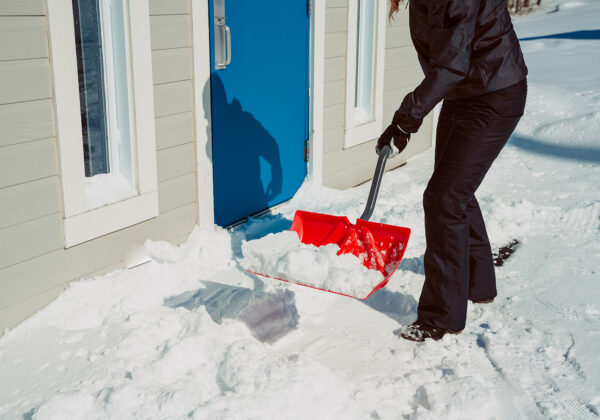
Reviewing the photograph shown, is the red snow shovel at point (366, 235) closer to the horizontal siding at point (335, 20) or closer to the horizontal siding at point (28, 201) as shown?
the horizontal siding at point (28, 201)

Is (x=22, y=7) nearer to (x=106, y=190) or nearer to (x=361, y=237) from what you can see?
(x=106, y=190)

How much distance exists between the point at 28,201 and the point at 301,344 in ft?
4.96

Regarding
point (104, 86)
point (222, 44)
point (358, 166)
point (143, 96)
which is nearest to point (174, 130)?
point (143, 96)

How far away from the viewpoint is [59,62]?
3.59m

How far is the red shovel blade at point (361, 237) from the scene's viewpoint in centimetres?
364

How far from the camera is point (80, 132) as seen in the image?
379cm

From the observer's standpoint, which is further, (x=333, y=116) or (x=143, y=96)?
(x=333, y=116)

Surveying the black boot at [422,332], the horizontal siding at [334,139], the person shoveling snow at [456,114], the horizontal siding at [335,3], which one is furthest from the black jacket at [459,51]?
the horizontal siding at [334,139]

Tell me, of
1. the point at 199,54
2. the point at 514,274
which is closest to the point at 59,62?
the point at 199,54

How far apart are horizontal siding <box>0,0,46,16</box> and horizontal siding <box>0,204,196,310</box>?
118cm

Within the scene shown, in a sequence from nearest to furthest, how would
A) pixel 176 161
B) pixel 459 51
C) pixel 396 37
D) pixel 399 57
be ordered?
pixel 459 51
pixel 176 161
pixel 396 37
pixel 399 57

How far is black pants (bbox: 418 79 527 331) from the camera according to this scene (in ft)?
11.5

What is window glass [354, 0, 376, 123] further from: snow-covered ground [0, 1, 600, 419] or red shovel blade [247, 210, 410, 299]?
red shovel blade [247, 210, 410, 299]

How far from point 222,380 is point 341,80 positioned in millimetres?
3732
